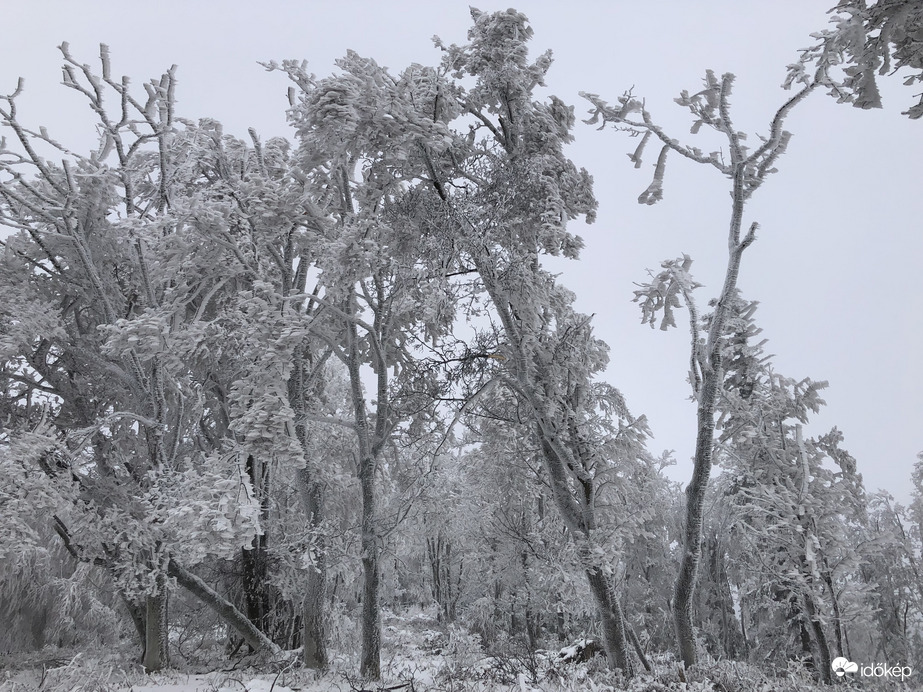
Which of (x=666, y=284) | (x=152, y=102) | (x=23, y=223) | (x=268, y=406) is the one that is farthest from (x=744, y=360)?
(x=23, y=223)

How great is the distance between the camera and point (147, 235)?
10.1 meters

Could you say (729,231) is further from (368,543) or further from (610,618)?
(368,543)

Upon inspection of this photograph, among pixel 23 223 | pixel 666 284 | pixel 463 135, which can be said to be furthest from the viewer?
pixel 23 223

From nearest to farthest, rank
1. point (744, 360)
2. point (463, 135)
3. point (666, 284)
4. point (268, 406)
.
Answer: point (268, 406) → point (666, 284) → point (463, 135) → point (744, 360)

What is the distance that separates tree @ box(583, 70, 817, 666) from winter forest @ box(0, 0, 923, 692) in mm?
41

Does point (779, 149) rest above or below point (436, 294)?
above

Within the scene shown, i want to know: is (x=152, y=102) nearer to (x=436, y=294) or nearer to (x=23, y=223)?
(x=23, y=223)

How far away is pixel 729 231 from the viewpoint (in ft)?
23.9

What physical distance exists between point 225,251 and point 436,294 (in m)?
4.84

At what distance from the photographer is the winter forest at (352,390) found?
7.63 metres

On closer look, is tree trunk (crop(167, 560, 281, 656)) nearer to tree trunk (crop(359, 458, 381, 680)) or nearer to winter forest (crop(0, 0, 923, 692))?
winter forest (crop(0, 0, 923, 692))

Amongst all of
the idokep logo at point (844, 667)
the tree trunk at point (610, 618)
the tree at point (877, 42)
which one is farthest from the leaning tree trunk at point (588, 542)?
the tree at point (877, 42)

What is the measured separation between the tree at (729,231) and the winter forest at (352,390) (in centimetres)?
4

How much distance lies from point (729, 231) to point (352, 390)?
7.55 meters
